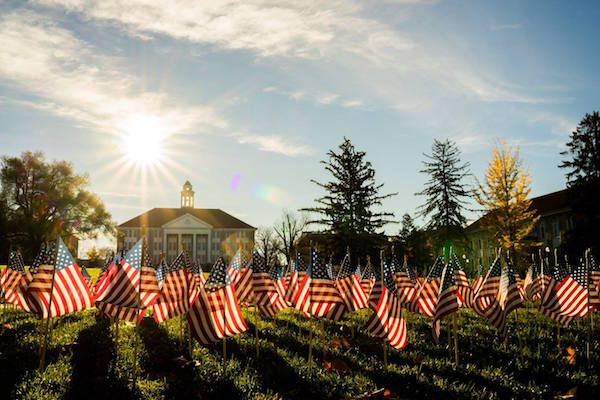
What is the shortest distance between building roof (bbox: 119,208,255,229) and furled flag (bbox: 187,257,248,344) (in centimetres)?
9832

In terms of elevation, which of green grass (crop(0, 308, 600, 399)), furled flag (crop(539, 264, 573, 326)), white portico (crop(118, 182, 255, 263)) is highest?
white portico (crop(118, 182, 255, 263))

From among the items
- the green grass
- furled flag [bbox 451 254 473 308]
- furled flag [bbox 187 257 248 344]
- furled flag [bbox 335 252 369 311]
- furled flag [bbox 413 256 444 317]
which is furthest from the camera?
furled flag [bbox 335 252 369 311]

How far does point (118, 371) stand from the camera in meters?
8.20

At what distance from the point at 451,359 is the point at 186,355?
16.7 ft

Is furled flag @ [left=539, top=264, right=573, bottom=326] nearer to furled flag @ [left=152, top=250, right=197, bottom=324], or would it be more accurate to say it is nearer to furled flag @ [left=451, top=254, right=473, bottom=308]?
furled flag @ [left=451, top=254, right=473, bottom=308]

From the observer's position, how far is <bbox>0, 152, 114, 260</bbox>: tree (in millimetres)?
55438

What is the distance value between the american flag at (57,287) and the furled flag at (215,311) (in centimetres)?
210

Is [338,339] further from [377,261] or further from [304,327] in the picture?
[377,261]

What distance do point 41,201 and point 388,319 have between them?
57.7 m

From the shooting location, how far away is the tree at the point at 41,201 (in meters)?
55.4

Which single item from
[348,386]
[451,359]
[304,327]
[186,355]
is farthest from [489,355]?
[186,355]

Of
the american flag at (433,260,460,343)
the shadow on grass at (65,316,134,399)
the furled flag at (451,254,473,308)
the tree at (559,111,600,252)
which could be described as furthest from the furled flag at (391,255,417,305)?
the tree at (559,111,600,252)

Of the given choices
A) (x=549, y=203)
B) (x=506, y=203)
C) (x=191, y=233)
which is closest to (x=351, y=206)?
(x=506, y=203)

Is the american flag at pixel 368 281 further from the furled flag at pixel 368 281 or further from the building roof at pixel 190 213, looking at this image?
the building roof at pixel 190 213
